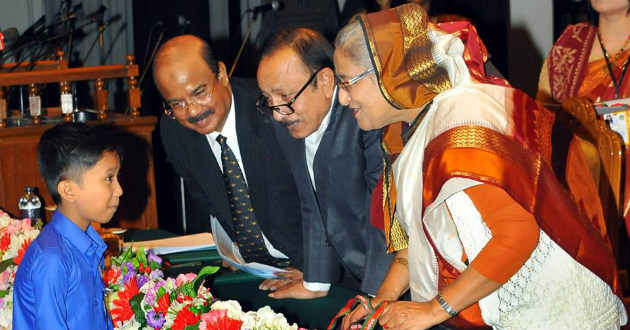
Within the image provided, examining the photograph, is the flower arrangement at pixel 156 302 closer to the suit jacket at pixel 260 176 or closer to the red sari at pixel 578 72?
the suit jacket at pixel 260 176

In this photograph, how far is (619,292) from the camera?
208cm

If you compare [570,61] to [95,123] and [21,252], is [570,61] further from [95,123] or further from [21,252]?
[21,252]

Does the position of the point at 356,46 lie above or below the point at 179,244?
above

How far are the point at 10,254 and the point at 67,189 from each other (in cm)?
51

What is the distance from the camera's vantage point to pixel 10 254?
8.46ft

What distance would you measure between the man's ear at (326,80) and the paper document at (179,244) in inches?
32.6

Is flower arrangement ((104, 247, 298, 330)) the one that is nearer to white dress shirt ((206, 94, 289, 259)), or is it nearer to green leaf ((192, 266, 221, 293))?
green leaf ((192, 266, 221, 293))

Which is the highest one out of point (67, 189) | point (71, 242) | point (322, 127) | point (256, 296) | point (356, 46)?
point (356, 46)

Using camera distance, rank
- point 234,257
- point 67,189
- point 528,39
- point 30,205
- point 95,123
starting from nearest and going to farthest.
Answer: point 67,189, point 234,257, point 30,205, point 95,123, point 528,39

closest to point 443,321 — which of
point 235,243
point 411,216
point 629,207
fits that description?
point 411,216

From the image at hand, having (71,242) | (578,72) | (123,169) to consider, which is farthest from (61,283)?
(578,72)

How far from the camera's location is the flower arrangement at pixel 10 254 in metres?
2.38

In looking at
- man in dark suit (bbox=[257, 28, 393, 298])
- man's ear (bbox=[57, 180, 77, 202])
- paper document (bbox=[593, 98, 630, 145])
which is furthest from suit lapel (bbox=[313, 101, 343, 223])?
paper document (bbox=[593, 98, 630, 145])

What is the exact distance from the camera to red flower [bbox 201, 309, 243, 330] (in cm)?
178
